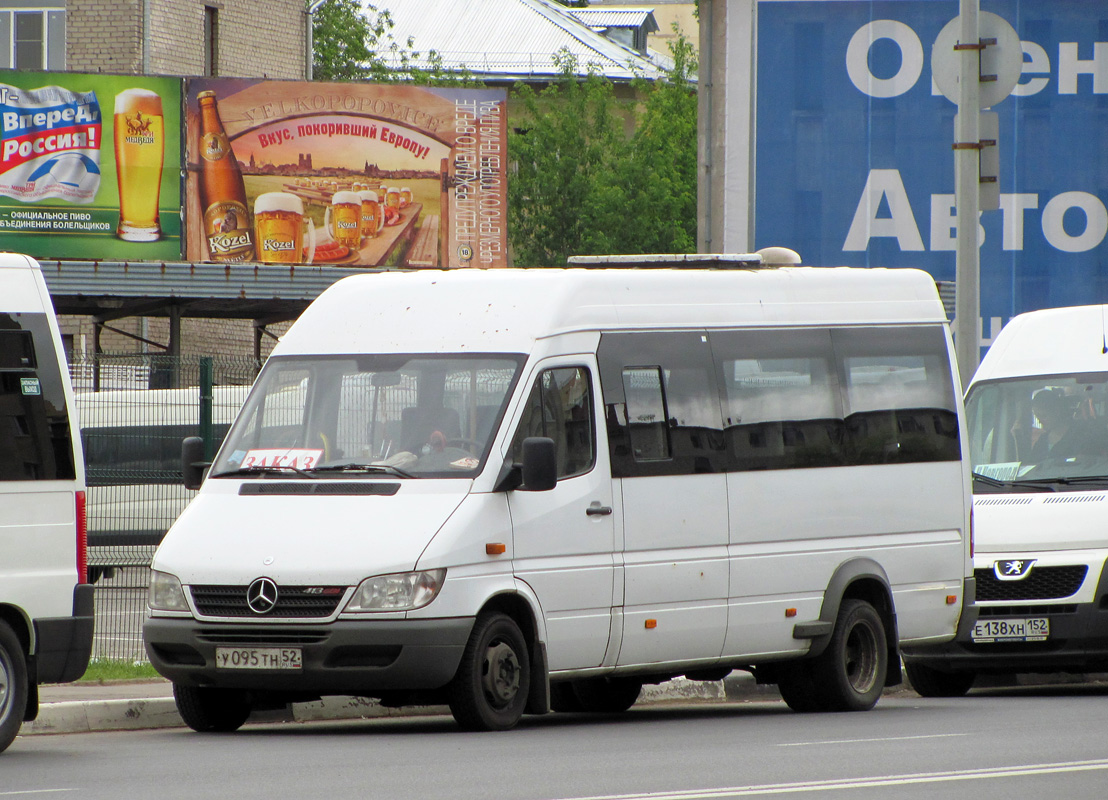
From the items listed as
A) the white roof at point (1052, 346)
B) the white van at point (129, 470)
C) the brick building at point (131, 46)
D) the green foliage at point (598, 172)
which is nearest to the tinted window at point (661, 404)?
the white roof at point (1052, 346)

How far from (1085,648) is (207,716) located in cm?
586

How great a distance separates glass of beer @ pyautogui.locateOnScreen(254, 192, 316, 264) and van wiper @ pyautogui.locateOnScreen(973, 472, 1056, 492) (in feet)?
94.6

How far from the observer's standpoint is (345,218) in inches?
1667

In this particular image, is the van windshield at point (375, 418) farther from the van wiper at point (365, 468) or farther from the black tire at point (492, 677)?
the black tire at point (492, 677)

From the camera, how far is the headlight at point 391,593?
10102 mm

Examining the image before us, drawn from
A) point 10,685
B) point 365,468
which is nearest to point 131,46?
point 365,468

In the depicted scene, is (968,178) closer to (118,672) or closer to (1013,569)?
(1013,569)

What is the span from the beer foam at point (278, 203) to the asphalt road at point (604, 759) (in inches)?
1197

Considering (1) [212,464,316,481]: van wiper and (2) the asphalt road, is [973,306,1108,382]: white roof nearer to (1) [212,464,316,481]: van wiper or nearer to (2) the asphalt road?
(2) the asphalt road

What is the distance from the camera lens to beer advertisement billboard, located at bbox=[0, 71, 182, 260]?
40.5m

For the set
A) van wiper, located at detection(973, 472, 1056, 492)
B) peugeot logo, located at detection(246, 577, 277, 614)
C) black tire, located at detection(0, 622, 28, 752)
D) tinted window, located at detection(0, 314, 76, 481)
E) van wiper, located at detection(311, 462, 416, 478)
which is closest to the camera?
black tire, located at detection(0, 622, 28, 752)

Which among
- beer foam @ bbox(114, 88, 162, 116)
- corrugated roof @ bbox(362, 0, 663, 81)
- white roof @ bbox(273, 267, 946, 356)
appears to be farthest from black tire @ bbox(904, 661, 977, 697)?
corrugated roof @ bbox(362, 0, 663, 81)

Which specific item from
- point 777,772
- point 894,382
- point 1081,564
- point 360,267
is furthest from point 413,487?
point 360,267

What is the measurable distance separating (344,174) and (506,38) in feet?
138
